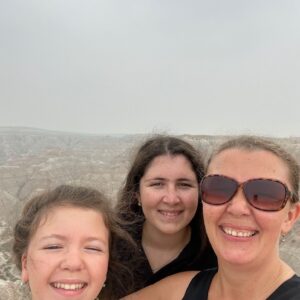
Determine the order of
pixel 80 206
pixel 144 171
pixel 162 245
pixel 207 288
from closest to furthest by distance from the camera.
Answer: pixel 207 288 < pixel 80 206 < pixel 162 245 < pixel 144 171

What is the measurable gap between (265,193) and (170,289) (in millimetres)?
943

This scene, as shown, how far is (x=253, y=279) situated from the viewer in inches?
94.5

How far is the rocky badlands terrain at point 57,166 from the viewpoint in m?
3.98

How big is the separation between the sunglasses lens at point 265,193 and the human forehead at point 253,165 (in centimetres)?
4

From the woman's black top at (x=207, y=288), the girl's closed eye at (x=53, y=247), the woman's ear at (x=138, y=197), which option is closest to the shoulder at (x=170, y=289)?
the woman's black top at (x=207, y=288)

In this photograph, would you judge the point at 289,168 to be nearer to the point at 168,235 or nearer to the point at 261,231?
the point at 261,231

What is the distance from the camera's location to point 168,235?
3.73 metres

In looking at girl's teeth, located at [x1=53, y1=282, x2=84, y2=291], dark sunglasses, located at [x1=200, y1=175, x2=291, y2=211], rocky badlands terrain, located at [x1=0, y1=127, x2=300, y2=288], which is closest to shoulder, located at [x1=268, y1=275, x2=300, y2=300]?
dark sunglasses, located at [x1=200, y1=175, x2=291, y2=211]

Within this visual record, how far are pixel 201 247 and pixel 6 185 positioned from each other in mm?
33324

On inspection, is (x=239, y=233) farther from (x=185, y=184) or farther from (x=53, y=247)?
(x=185, y=184)

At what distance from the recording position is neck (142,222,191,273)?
12.2 ft

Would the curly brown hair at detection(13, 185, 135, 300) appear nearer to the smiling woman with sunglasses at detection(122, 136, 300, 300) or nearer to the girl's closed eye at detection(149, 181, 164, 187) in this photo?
the girl's closed eye at detection(149, 181, 164, 187)

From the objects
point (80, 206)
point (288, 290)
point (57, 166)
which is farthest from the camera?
point (57, 166)

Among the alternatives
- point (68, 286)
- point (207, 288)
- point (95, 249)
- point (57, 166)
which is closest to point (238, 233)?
point (207, 288)
